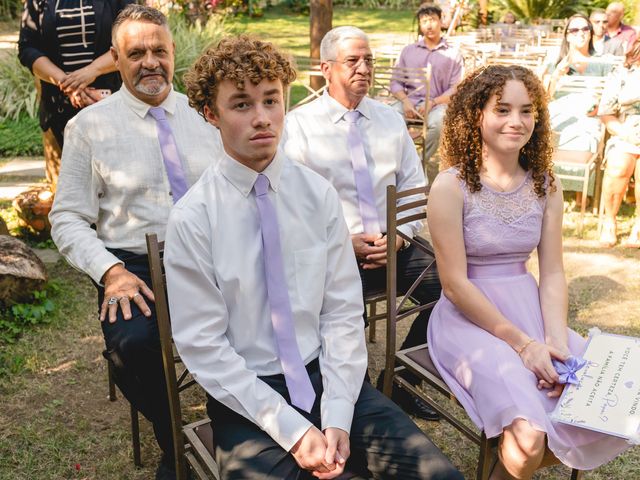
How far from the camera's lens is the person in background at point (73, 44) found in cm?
383

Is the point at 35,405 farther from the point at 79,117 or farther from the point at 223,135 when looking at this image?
the point at 223,135

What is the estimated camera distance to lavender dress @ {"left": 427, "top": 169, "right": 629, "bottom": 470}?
227cm

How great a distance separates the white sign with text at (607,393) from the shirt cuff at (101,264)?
171cm

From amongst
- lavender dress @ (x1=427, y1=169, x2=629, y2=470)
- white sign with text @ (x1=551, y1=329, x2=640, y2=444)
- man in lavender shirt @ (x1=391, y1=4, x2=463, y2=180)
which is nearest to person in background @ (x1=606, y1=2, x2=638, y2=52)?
man in lavender shirt @ (x1=391, y1=4, x2=463, y2=180)

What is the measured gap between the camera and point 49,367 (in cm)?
376

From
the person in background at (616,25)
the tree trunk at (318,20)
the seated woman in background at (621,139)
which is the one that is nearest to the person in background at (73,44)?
the seated woman in background at (621,139)

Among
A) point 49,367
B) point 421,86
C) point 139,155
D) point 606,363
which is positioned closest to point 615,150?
point 421,86

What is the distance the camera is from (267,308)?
2176 mm

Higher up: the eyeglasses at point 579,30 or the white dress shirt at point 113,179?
the eyeglasses at point 579,30

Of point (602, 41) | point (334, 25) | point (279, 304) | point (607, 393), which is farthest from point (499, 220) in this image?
point (334, 25)

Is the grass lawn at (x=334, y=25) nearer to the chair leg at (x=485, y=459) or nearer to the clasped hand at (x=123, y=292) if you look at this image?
the clasped hand at (x=123, y=292)

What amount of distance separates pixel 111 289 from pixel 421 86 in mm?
5271

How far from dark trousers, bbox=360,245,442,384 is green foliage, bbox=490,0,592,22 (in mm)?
17458

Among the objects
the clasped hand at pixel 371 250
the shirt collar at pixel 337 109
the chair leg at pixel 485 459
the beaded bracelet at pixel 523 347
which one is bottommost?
the chair leg at pixel 485 459
